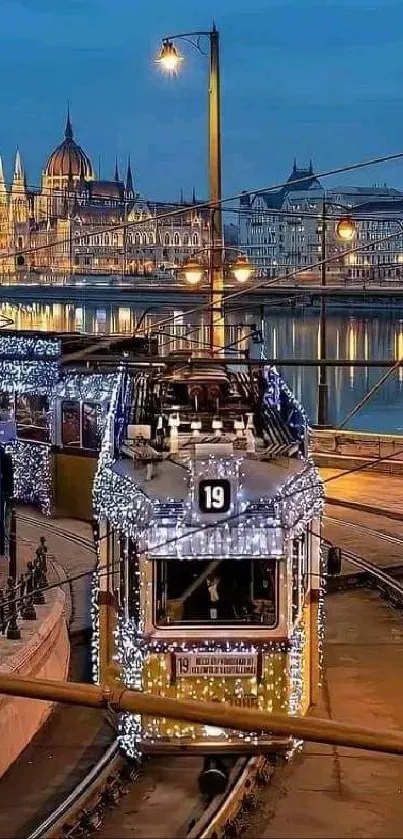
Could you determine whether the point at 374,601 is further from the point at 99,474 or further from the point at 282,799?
the point at 282,799

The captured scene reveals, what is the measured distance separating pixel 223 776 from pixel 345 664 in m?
4.37

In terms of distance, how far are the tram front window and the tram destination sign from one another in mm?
199

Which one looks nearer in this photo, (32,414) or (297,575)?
(297,575)

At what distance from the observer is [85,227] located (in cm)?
14238

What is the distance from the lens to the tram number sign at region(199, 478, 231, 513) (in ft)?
26.0

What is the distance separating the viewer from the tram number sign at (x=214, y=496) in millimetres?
7910

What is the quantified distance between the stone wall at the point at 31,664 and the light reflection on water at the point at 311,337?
50.8 feet

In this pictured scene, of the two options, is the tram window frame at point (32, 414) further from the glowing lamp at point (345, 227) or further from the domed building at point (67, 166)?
the domed building at point (67, 166)

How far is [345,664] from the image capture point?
11883 mm

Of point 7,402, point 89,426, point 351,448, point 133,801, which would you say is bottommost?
point 133,801

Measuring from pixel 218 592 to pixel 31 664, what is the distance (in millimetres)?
2074

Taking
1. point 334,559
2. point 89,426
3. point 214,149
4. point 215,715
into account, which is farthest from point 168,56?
point 215,715

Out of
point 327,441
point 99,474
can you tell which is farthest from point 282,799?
point 327,441

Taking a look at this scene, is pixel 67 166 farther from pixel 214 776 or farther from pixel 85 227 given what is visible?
pixel 214 776
